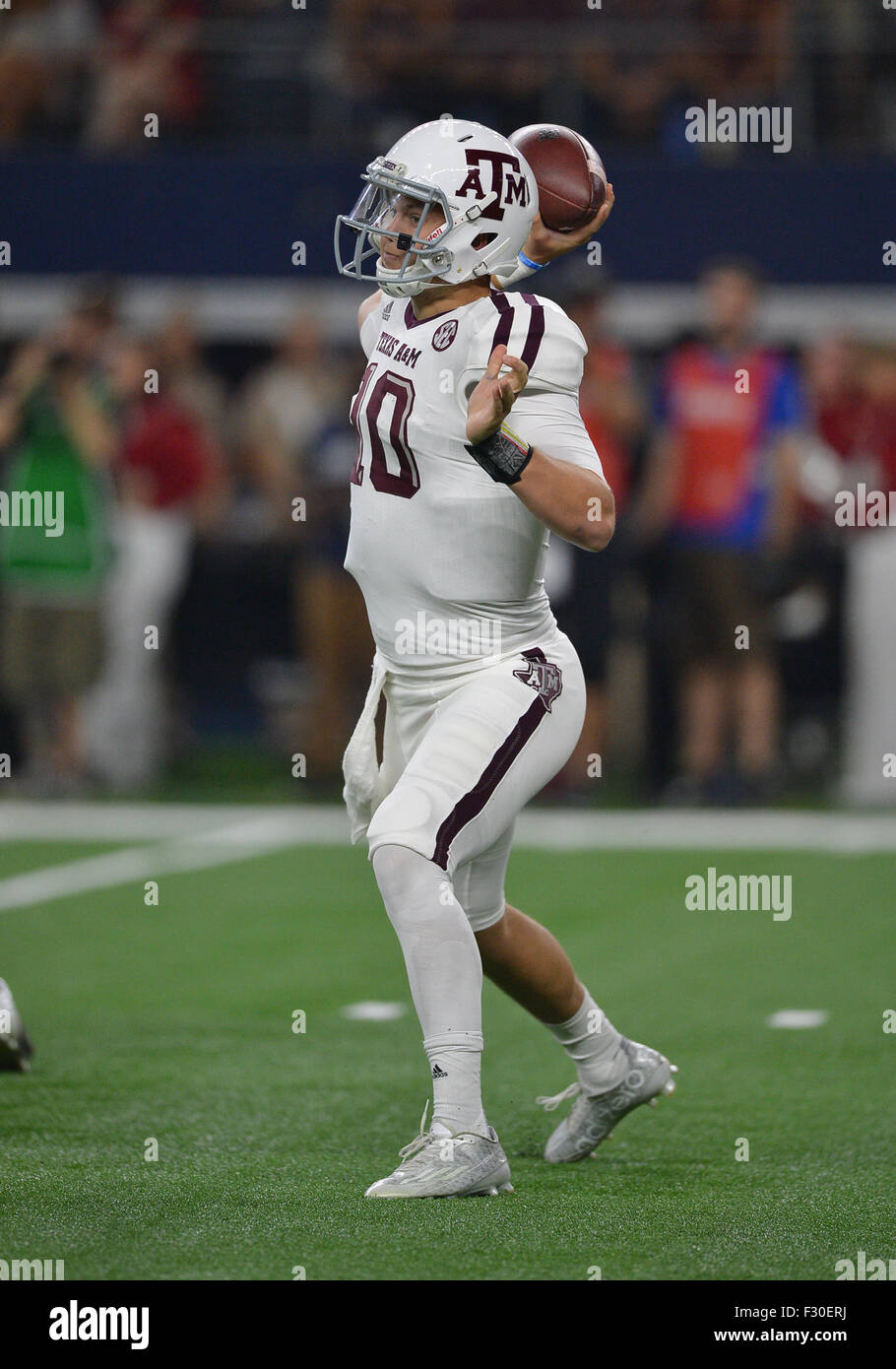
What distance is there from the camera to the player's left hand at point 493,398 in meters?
4.07

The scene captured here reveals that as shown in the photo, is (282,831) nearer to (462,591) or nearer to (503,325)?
(462,591)

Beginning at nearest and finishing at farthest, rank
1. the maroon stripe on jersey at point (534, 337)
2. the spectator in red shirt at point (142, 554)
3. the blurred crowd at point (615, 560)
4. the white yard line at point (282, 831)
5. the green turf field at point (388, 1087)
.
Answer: the green turf field at point (388, 1087) < the maroon stripe on jersey at point (534, 337) < the white yard line at point (282, 831) < the blurred crowd at point (615, 560) < the spectator in red shirt at point (142, 554)

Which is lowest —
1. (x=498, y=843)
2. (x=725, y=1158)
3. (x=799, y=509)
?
(x=725, y=1158)

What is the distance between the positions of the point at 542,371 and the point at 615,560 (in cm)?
655

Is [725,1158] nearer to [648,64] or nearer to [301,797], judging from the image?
[301,797]

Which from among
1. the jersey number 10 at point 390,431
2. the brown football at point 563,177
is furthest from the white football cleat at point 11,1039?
the brown football at point 563,177

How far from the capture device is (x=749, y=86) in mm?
13250

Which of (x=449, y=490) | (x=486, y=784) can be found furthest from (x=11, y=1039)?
(x=449, y=490)

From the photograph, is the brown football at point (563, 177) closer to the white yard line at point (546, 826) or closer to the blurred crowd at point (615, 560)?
the white yard line at point (546, 826)

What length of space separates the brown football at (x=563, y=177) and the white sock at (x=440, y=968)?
1449mm

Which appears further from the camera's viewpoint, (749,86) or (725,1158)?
(749,86)

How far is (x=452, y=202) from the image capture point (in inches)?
173

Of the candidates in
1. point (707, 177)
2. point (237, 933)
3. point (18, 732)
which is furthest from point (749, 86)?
point (237, 933)
